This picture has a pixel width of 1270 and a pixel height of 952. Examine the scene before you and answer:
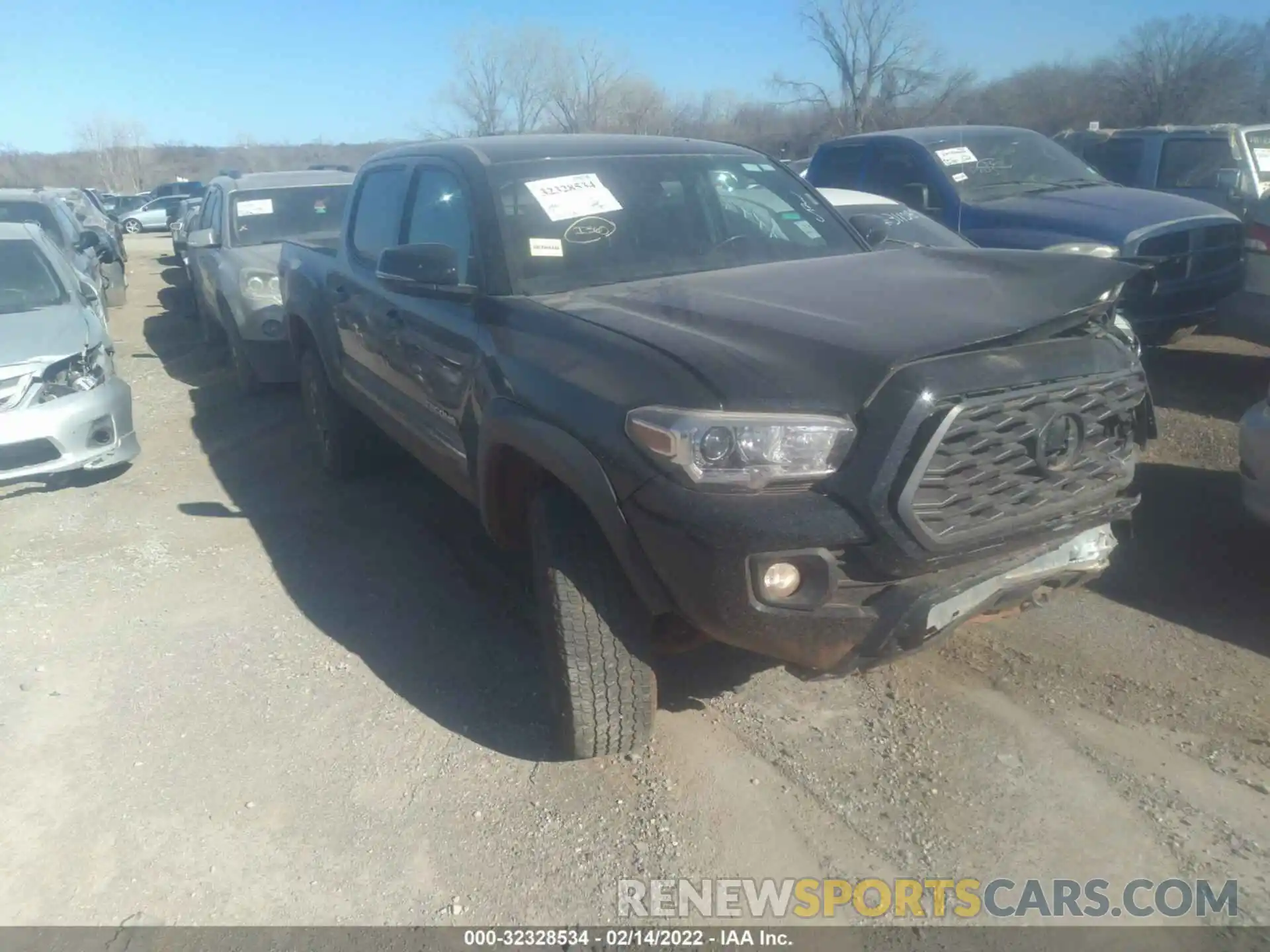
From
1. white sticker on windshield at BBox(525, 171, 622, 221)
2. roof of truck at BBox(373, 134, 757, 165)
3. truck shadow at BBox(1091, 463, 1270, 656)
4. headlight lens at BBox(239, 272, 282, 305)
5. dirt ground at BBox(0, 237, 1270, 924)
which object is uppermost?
roof of truck at BBox(373, 134, 757, 165)

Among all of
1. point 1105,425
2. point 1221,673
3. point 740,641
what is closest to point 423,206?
point 740,641

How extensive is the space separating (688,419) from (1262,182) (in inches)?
378

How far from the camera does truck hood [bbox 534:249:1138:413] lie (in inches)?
101

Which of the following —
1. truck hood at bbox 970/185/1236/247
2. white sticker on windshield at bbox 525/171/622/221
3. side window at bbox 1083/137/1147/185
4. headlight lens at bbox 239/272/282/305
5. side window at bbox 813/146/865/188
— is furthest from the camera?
side window at bbox 1083/137/1147/185

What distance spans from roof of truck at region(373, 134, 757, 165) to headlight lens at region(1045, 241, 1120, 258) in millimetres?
3496

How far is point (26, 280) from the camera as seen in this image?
6.79m

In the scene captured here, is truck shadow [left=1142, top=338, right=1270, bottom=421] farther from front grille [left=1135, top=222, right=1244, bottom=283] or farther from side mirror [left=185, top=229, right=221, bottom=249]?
side mirror [left=185, top=229, right=221, bottom=249]

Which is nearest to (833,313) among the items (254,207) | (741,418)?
(741,418)

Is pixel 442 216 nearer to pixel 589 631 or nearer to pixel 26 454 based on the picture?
pixel 589 631

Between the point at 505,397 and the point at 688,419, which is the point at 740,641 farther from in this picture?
the point at 505,397

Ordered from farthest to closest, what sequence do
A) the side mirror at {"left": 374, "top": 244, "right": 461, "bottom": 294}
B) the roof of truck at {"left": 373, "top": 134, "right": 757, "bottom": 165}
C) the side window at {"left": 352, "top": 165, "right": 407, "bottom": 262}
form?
the side window at {"left": 352, "top": 165, "right": 407, "bottom": 262} < the roof of truck at {"left": 373, "top": 134, "right": 757, "bottom": 165} < the side mirror at {"left": 374, "top": 244, "right": 461, "bottom": 294}

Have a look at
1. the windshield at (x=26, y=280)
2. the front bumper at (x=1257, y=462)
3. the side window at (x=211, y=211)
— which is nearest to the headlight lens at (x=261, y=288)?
the windshield at (x=26, y=280)

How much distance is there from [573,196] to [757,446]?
5.61 feet

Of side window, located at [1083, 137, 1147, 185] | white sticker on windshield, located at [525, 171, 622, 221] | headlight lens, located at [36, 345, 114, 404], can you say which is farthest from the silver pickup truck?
side window, located at [1083, 137, 1147, 185]
